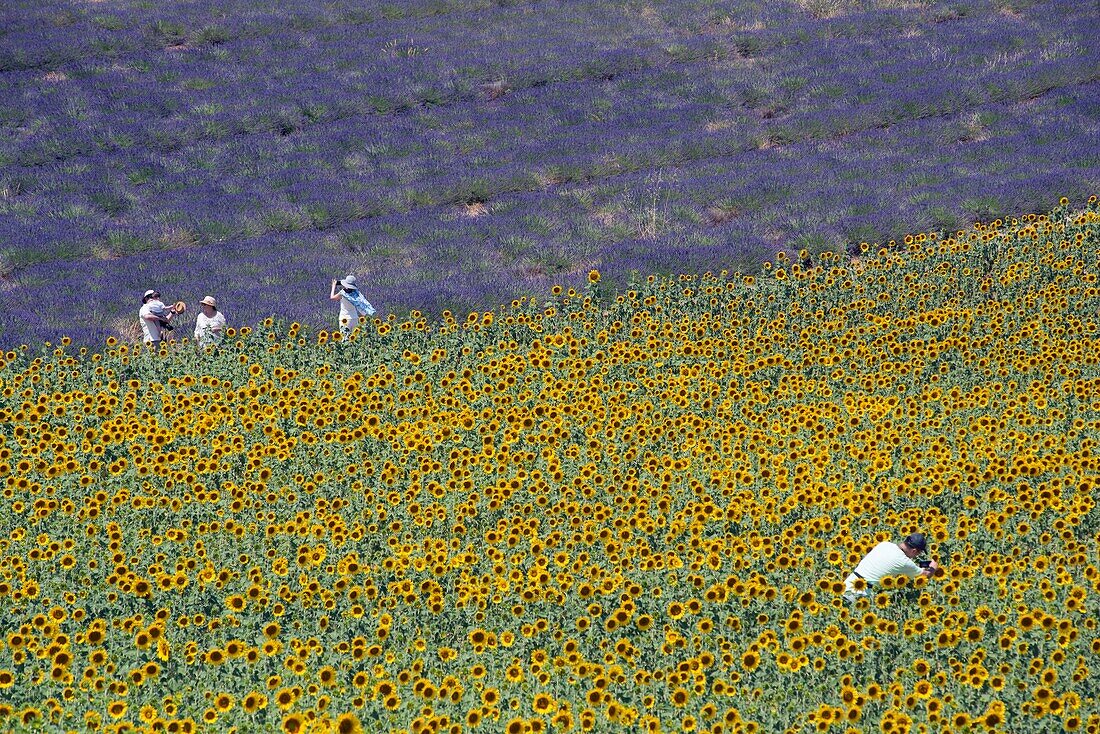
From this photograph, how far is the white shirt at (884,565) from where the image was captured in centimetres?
705

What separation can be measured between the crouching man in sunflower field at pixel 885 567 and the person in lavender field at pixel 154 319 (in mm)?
7205

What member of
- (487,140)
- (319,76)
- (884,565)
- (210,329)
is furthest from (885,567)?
(319,76)

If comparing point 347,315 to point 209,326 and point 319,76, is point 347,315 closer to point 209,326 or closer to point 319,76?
point 209,326

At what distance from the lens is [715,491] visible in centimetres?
844

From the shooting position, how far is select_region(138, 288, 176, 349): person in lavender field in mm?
11531

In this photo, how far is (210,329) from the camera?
37.7 ft

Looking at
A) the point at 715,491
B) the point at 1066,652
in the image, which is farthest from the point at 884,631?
the point at 715,491

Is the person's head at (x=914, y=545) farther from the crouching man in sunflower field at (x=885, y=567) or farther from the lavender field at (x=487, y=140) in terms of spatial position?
the lavender field at (x=487, y=140)

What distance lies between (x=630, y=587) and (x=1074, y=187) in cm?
1108

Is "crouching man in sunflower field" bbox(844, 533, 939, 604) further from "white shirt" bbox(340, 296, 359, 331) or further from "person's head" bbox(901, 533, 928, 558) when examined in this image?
"white shirt" bbox(340, 296, 359, 331)

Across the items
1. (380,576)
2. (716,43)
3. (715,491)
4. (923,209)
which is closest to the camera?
(380,576)

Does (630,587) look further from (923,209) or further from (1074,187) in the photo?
(1074,187)

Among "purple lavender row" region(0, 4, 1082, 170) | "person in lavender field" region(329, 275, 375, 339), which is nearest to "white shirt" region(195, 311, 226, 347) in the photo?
"person in lavender field" region(329, 275, 375, 339)

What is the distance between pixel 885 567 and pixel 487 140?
40.5ft
